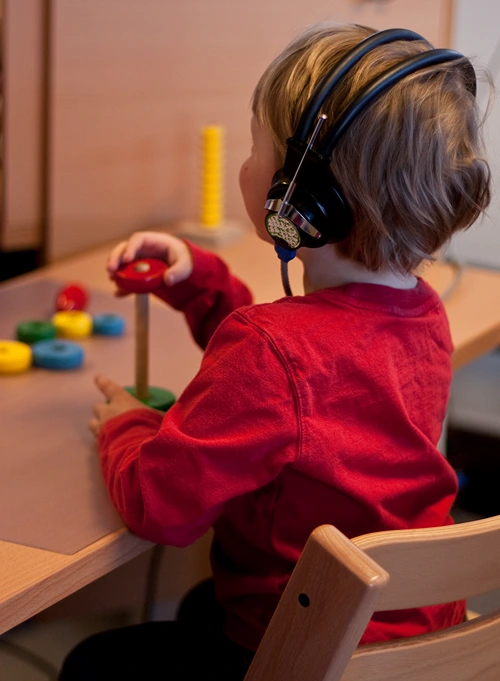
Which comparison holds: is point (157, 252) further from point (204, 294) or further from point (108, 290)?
point (108, 290)

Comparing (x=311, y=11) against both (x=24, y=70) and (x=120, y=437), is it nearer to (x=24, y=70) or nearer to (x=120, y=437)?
(x=24, y=70)

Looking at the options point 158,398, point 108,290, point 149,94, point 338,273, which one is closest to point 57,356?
point 158,398

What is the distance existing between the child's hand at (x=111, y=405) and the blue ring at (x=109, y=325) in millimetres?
224

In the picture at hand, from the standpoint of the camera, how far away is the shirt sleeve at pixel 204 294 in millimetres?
1002

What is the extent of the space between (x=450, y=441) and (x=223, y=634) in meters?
1.16

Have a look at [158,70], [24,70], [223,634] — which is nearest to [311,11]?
[158,70]

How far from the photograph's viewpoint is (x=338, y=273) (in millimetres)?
778

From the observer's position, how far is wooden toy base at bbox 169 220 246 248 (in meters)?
1.50

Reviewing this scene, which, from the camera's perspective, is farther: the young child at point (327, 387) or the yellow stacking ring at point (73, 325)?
the yellow stacking ring at point (73, 325)

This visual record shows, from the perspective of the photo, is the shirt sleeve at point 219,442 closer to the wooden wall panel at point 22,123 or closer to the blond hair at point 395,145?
the blond hair at point 395,145

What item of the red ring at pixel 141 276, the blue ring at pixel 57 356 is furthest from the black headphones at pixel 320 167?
the blue ring at pixel 57 356

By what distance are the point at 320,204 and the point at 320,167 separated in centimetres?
3

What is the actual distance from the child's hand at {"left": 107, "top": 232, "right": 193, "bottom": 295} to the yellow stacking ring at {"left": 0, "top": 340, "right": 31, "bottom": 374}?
12 centimetres

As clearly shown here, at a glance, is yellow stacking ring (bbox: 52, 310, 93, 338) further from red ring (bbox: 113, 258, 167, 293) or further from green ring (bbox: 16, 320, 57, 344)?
red ring (bbox: 113, 258, 167, 293)
